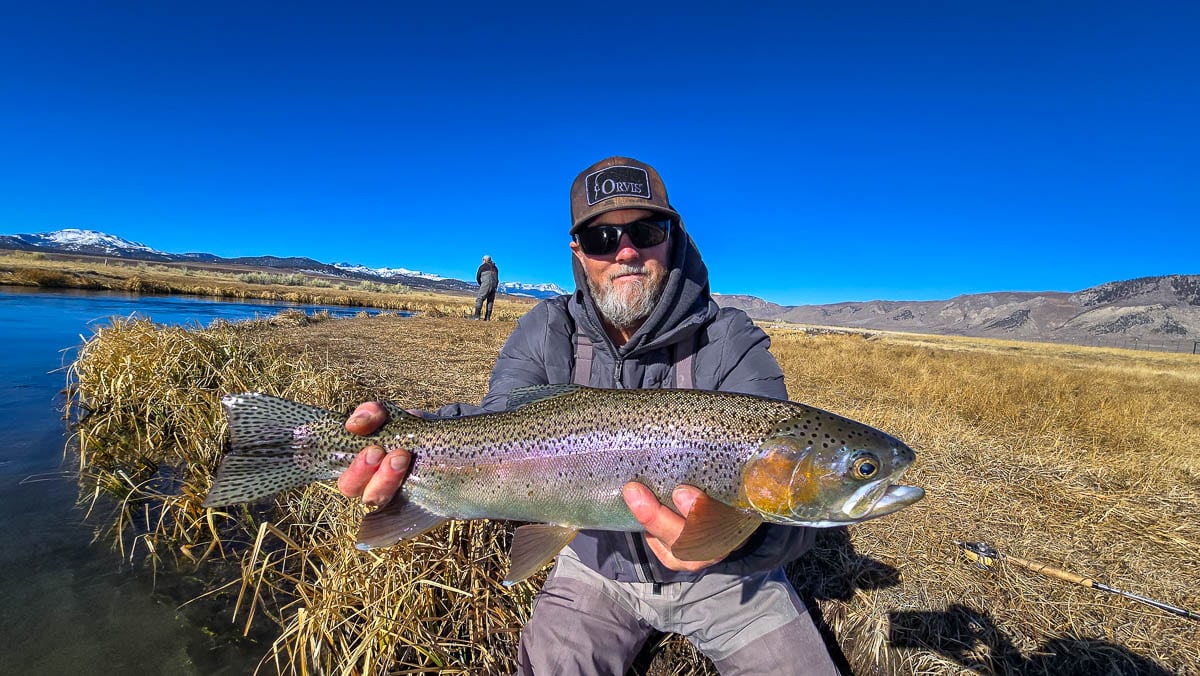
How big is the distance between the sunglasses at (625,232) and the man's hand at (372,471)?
1.97 metres

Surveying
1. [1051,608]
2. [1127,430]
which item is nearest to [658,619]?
[1051,608]

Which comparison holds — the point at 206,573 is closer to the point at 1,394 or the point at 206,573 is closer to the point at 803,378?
the point at 1,394

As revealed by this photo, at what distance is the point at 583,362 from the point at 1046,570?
4172 mm

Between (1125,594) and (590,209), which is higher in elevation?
(590,209)

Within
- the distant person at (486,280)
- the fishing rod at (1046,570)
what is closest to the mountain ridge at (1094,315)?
the distant person at (486,280)

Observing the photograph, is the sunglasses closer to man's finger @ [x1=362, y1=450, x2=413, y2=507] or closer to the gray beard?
the gray beard

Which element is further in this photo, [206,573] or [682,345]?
[206,573]

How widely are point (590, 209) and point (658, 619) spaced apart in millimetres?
2881

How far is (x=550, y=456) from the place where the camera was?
280 cm

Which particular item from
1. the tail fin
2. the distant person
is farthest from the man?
the distant person

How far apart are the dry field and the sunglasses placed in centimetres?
237

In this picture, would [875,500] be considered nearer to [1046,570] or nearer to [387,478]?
[387,478]

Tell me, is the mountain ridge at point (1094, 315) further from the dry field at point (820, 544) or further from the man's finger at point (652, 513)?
the man's finger at point (652, 513)

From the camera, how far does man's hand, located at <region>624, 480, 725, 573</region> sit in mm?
2527
